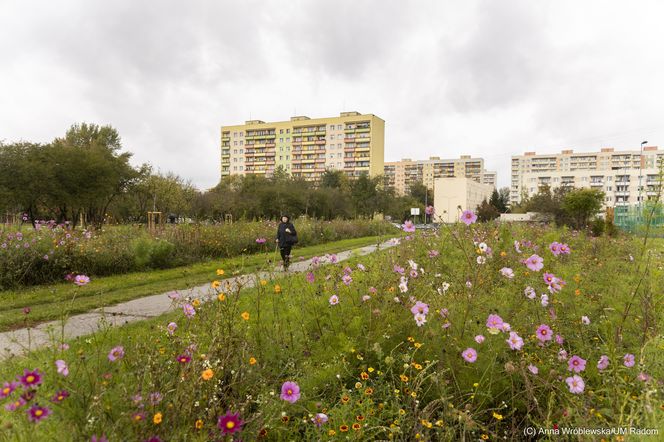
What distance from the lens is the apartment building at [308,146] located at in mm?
96812

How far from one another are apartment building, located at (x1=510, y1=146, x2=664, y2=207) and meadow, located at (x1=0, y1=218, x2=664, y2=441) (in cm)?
8974

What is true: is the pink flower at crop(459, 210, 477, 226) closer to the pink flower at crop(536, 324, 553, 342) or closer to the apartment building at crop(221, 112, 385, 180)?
the pink flower at crop(536, 324, 553, 342)

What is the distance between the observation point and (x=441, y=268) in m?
6.02

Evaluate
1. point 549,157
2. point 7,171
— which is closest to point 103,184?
point 7,171

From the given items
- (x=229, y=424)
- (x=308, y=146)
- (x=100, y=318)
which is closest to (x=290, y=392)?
(x=229, y=424)


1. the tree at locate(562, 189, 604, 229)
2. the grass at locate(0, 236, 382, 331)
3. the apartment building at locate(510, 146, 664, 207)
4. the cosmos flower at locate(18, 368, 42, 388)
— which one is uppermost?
the apartment building at locate(510, 146, 664, 207)

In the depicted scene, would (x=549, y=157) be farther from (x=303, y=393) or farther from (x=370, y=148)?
(x=303, y=393)

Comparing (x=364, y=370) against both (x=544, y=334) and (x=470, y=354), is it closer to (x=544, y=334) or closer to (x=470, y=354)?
Answer: (x=470, y=354)

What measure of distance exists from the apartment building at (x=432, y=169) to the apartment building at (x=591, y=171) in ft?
44.1

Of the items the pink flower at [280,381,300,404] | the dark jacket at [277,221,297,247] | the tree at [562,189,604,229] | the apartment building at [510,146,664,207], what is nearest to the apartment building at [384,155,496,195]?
the apartment building at [510,146,664,207]

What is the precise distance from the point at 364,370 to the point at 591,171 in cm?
11981

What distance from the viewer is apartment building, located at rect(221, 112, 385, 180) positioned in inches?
3812

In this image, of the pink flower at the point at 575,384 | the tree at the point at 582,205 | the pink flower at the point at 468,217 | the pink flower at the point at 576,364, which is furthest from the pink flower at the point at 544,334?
the tree at the point at 582,205

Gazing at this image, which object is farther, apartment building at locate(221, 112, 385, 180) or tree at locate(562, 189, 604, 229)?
apartment building at locate(221, 112, 385, 180)
